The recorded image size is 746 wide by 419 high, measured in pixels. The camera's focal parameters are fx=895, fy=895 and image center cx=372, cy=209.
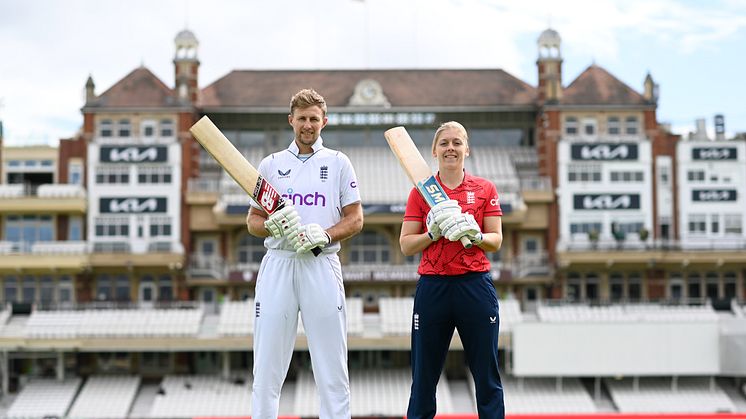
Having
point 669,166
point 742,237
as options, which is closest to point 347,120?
point 669,166

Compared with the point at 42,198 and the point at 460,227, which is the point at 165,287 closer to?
the point at 42,198

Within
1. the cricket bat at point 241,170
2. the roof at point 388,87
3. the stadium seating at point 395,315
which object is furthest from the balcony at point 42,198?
the cricket bat at point 241,170

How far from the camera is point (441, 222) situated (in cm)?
629

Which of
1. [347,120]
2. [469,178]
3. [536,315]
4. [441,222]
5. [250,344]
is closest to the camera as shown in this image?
[441,222]

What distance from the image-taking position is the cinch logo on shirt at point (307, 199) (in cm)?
681

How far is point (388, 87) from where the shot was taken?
4144 cm

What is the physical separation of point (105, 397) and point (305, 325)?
98.5 ft

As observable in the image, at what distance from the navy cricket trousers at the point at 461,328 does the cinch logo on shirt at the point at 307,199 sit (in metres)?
0.96

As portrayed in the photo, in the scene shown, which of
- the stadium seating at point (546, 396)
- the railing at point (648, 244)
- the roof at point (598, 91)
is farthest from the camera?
the roof at point (598, 91)

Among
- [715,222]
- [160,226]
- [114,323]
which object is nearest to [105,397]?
[114,323]

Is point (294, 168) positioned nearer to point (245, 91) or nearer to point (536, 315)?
point (536, 315)

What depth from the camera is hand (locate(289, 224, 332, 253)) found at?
251 inches

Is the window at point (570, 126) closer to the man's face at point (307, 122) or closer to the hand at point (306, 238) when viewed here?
the man's face at point (307, 122)

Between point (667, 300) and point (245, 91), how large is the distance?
21.0 metres
